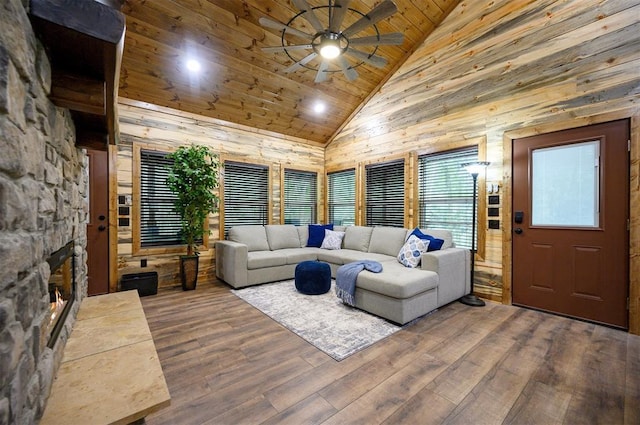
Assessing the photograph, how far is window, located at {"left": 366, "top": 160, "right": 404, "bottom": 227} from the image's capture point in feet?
16.4

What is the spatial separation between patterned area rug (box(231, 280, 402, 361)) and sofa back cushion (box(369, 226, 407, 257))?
1.17 metres

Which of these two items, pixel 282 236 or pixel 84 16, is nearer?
pixel 84 16

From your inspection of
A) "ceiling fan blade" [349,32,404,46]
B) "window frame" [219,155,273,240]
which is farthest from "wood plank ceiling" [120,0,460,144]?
"ceiling fan blade" [349,32,404,46]

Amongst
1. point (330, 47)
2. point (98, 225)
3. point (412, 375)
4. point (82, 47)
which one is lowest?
point (412, 375)

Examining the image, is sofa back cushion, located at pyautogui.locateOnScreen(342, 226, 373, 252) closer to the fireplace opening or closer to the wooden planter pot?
the wooden planter pot

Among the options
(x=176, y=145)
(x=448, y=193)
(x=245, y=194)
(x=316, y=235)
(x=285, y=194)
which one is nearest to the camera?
(x=448, y=193)

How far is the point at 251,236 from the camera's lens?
4973 mm

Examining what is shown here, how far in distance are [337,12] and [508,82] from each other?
255 centimetres

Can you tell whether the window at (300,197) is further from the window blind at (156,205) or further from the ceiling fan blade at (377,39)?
the ceiling fan blade at (377,39)

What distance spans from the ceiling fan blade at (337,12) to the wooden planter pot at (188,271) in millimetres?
3616

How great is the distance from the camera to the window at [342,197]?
5.92 metres

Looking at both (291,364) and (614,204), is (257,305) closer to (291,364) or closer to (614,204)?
(291,364)

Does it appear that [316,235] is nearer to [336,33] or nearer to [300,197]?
[300,197]

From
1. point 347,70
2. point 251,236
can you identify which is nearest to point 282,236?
point 251,236
